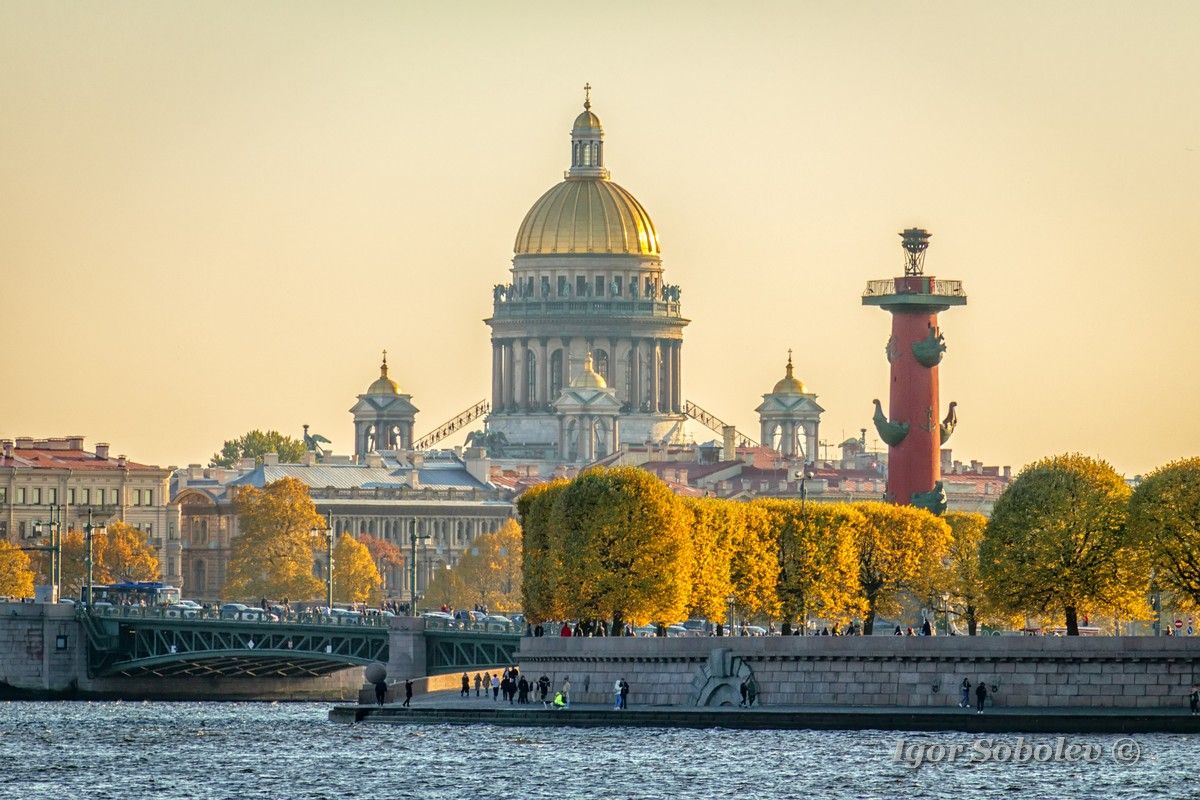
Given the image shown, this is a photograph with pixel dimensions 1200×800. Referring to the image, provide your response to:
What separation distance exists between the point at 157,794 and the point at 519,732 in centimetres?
1468

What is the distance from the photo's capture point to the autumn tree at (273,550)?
618 ft

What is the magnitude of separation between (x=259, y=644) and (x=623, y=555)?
19.7m

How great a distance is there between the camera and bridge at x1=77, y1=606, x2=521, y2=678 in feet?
423

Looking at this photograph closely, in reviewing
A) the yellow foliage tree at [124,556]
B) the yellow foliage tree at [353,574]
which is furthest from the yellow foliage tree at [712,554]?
the yellow foliage tree at [124,556]

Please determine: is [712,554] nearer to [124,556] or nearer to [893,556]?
[893,556]

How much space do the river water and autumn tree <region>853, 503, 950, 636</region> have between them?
2110 cm

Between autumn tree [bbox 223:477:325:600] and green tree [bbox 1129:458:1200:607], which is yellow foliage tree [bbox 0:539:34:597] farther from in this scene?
green tree [bbox 1129:458:1200:607]

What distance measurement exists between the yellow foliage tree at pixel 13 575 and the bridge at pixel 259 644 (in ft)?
91.4

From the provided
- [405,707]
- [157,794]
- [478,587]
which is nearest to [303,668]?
[405,707]

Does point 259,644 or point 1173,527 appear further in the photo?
point 259,644

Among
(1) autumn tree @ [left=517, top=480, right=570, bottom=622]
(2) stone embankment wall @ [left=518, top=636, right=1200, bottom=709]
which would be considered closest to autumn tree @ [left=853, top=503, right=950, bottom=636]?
(1) autumn tree @ [left=517, top=480, right=570, bottom=622]

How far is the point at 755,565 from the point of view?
128m

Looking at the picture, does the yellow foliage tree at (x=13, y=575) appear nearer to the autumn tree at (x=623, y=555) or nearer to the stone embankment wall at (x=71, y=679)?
the stone embankment wall at (x=71, y=679)

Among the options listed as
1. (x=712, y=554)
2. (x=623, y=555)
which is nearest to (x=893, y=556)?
(x=712, y=554)
